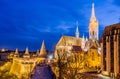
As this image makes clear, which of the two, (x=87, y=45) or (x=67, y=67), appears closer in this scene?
(x=67, y=67)

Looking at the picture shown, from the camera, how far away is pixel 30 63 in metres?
124

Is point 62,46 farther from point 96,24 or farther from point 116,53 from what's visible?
point 116,53

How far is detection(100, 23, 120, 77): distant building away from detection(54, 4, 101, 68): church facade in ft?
66.1

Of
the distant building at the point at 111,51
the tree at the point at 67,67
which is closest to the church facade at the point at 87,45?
the tree at the point at 67,67

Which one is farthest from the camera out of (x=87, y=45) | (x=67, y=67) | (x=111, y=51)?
A: (x=87, y=45)

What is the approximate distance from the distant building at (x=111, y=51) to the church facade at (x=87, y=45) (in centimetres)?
2013

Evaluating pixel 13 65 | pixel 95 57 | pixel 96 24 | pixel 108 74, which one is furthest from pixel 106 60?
pixel 96 24

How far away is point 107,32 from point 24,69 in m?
59.3

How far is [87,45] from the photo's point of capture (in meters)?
121

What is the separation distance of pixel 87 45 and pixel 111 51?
5575cm

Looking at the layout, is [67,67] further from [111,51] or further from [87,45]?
[87,45]

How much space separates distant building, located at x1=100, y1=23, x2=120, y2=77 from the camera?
61.7 metres

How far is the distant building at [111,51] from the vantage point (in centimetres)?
6172

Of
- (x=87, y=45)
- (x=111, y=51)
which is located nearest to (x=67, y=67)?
(x=111, y=51)
